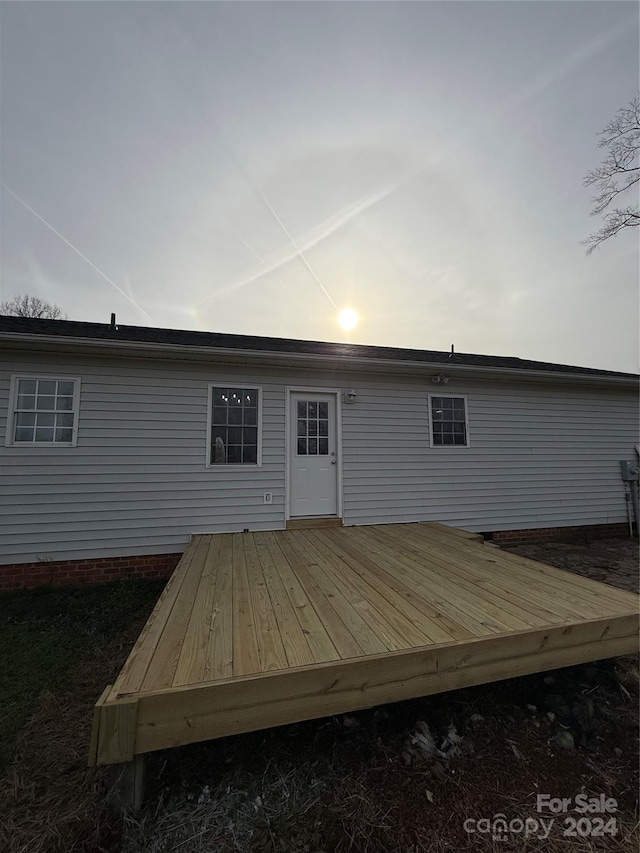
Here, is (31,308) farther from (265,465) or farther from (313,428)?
(313,428)

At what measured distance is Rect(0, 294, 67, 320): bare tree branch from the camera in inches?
570

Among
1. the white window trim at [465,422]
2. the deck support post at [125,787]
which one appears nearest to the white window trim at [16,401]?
the deck support post at [125,787]

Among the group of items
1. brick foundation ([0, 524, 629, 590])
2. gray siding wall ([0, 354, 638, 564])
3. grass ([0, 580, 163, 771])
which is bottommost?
grass ([0, 580, 163, 771])

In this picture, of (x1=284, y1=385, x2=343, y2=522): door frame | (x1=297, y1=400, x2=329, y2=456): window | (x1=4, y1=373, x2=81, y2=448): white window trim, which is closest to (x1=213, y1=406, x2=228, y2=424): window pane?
(x1=284, y1=385, x2=343, y2=522): door frame

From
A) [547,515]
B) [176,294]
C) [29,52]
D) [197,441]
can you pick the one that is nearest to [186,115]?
[29,52]

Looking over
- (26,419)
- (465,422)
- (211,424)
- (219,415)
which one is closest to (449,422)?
(465,422)

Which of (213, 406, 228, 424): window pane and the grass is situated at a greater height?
(213, 406, 228, 424): window pane

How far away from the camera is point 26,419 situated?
434 cm

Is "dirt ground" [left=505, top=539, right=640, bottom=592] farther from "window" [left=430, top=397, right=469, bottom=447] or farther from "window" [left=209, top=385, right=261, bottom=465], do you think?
"window" [left=209, top=385, right=261, bottom=465]

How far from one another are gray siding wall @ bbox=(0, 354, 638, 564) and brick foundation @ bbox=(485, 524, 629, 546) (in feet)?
0.46

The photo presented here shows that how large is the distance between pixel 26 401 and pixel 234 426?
103 inches

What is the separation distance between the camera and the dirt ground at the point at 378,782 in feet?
4.40

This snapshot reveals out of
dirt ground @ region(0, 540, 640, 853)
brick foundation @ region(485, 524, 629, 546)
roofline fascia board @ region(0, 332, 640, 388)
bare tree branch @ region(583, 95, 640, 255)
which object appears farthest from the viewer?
bare tree branch @ region(583, 95, 640, 255)

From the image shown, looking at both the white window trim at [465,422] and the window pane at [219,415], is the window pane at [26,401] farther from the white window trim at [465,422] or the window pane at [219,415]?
the white window trim at [465,422]
